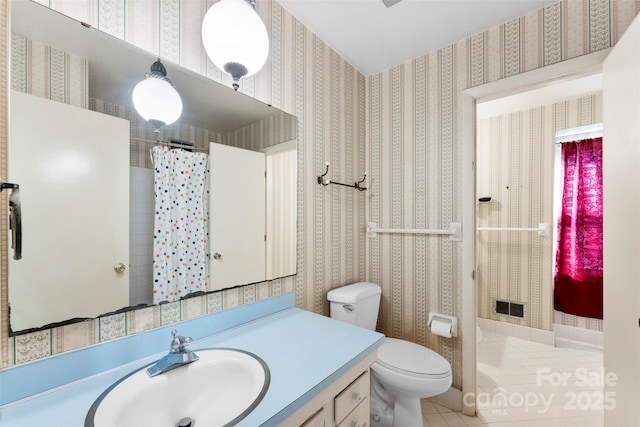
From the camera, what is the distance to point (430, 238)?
1.83 meters

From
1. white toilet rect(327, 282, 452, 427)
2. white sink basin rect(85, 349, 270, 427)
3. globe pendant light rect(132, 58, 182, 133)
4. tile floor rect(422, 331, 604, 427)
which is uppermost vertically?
globe pendant light rect(132, 58, 182, 133)

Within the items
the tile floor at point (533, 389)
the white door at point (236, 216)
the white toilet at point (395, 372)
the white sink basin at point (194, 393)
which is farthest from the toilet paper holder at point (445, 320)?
the white sink basin at point (194, 393)

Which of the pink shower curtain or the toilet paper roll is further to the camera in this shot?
the pink shower curtain

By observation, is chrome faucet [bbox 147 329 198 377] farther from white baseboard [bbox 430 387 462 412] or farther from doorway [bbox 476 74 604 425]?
doorway [bbox 476 74 604 425]

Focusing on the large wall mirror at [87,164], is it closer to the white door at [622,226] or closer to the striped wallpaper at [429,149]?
the striped wallpaper at [429,149]

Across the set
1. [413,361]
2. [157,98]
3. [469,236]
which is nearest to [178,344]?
[157,98]

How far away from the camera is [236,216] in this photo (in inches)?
48.0

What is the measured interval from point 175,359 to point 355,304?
1.03 meters

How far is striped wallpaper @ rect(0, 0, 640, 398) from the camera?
1.30 m

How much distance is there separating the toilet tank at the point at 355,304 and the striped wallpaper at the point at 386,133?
83mm

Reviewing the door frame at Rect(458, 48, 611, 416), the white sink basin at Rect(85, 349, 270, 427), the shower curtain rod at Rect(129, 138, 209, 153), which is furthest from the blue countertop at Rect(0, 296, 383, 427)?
the door frame at Rect(458, 48, 611, 416)

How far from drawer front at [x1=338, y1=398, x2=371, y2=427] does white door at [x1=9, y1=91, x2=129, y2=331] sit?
858 mm

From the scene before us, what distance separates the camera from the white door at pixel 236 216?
1.13m

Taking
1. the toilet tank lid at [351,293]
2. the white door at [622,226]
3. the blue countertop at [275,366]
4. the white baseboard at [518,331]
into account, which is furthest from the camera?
the white baseboard at [518,331]
